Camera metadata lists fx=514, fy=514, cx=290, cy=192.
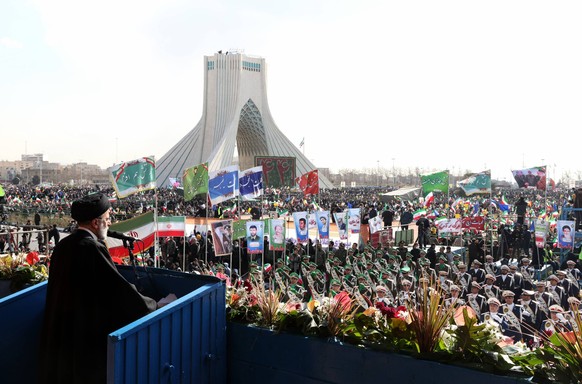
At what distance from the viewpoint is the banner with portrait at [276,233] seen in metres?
12.5

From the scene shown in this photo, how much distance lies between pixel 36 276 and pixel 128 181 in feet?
15.0

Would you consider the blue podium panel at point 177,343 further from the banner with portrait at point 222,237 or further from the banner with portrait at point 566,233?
the banner with portrait at point 566,233

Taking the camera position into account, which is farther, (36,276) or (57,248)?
(36,276)

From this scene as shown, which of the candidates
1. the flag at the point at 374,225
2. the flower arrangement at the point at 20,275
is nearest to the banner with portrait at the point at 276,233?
the flag at the point at 374,225

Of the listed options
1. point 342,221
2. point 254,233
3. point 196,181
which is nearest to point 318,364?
point 254,233

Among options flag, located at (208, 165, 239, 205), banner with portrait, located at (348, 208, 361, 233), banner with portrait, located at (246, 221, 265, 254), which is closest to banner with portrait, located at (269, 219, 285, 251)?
banner with portrait, located at (246, 221, 265, 254)

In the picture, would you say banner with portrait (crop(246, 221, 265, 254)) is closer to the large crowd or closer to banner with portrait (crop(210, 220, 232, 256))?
the large crowd

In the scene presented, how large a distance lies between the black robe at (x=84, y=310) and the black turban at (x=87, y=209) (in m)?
0.13

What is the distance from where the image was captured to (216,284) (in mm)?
3443

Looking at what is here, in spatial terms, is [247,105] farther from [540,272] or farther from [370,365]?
[370,365]

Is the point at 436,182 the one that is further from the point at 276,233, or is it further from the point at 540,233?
the point at 276,233

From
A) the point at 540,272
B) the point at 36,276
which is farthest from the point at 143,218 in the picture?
the point at 540,272

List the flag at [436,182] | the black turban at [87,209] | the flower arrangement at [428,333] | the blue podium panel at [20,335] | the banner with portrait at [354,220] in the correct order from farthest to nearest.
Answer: the flag at [436,182]
the banner with portrait at [354,220]
the blue podium panel at [20,335]
the black turban at [87,209]
the flower arrangement at [428,333]

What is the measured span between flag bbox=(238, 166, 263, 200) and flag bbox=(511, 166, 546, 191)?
28.5 feet
